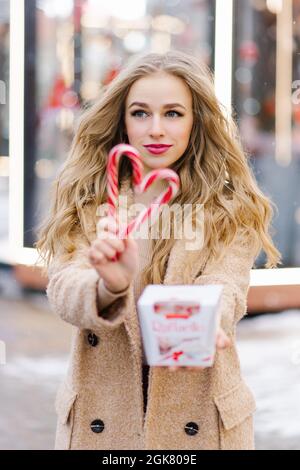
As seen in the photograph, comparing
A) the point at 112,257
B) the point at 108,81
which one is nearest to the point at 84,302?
the point at 112,257

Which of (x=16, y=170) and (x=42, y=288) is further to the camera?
(x=42, y=288)

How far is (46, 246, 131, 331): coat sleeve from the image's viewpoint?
1.45 meters

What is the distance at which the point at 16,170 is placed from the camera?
4.45 metres

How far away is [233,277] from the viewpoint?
1650mm

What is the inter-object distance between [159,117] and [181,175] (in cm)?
14

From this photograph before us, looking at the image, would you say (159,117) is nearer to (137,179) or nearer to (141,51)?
(137,179)

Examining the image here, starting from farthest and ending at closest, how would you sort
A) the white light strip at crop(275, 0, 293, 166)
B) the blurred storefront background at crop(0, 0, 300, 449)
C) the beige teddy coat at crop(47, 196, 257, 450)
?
the white light strip at crop(275, 0, 293, 166)
the blurred storefront background at crop(0, 0, 300, 449)
the beige teddy coat at crop(47, 196, 257, 450)

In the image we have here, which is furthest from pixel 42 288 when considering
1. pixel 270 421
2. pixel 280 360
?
pixel 270 421

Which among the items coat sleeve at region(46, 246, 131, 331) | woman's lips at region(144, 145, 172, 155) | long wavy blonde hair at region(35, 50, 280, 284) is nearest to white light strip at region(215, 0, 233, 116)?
long wavy blonde hair at region(35, 50, 280, 284)

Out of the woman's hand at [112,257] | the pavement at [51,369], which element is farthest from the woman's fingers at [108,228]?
the pavement at [51,369]

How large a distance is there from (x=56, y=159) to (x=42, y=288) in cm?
93

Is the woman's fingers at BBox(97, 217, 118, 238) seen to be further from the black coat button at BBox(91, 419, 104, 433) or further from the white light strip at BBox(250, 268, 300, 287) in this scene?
the white light strip at BBox(250, 268, 300, 287)

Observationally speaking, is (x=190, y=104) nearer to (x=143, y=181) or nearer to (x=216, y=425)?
(x=143, y=181)

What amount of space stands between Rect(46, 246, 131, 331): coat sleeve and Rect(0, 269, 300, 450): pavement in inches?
75.3
